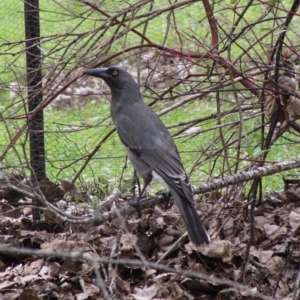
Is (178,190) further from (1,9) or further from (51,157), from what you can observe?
(1,9)

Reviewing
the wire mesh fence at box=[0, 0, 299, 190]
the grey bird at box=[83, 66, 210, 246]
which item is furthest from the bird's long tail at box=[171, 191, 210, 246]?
the wire mesh fence at box=[0, 0, 299, 190]

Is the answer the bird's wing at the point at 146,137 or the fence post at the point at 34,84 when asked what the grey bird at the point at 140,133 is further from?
the fence post at the point at 34,84

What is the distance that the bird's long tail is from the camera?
4.69 m

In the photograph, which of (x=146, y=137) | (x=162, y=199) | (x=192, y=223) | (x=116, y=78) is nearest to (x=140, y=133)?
(x=146, y=137)

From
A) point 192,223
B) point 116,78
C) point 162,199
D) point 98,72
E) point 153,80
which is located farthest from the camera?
point 153,80

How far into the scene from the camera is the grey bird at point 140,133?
17.3ft

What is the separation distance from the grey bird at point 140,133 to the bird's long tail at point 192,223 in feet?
0.63

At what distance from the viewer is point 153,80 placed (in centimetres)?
656

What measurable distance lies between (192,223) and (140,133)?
1149 mm

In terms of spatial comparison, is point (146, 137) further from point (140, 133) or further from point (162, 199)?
point (162, 199)

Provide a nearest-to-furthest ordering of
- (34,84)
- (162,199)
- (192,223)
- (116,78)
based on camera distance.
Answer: (192,223)
(162,199)
(116,78)
(34,84)

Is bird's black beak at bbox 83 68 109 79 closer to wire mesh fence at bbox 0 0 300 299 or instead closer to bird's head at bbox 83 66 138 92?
bird's head at bbox 83 66 138 92

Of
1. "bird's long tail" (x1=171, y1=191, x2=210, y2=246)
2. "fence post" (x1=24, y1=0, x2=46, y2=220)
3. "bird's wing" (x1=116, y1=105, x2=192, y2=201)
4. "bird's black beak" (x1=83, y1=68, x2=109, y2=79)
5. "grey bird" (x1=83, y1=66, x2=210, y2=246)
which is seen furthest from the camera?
"fence post" (x1=24, y1=0, x2=46, y2=220)

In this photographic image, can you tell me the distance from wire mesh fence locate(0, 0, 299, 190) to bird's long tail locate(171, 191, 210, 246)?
47 cm
